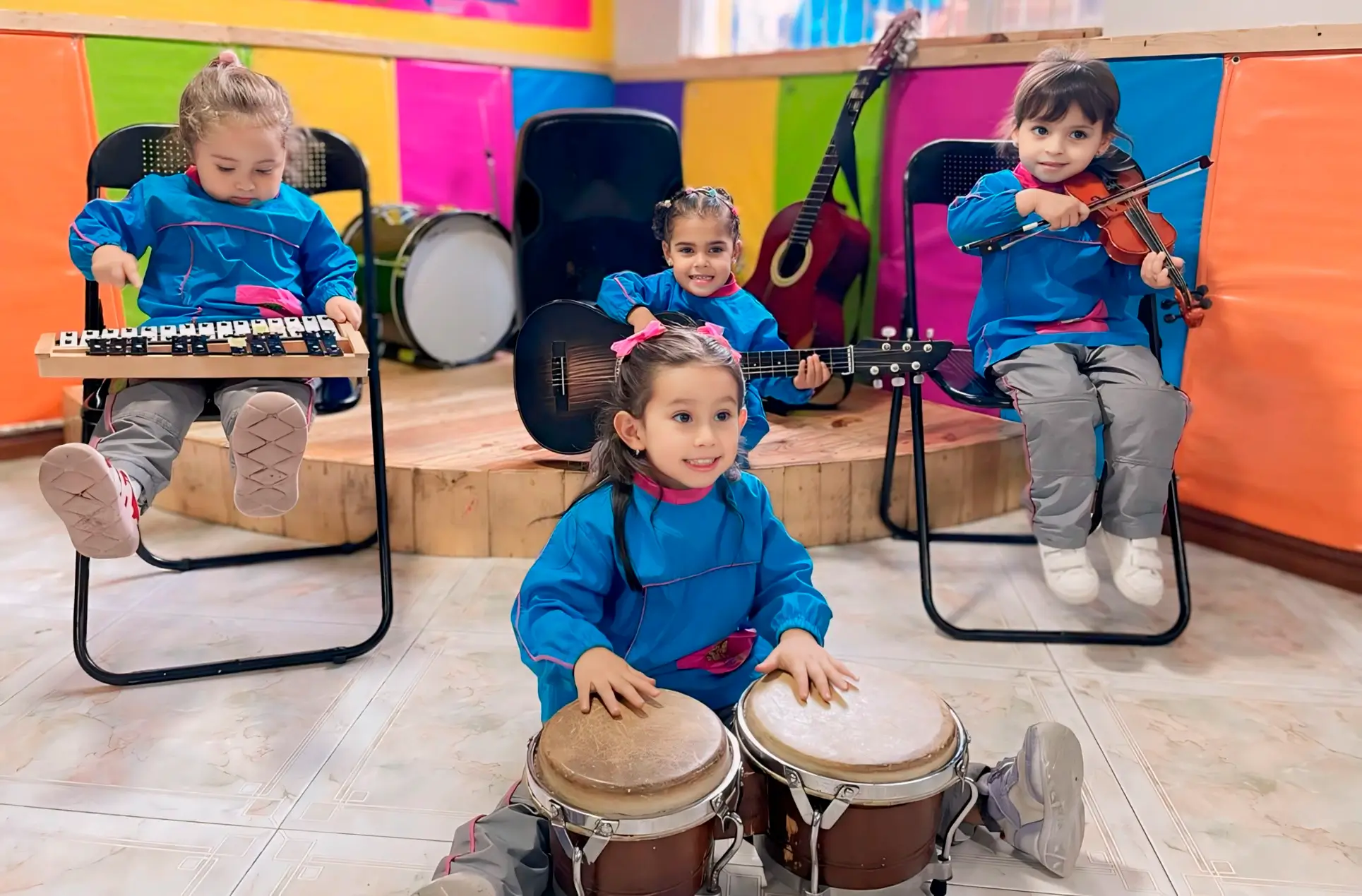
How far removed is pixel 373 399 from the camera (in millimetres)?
2107

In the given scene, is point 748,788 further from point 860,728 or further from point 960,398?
point 960,398

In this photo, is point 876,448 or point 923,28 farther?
point 923,28

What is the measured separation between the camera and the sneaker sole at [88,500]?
1573 mm

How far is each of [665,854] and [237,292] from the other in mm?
1473

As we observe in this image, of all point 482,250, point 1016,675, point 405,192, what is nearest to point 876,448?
point 1016,675

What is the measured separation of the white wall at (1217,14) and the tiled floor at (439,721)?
130 cm

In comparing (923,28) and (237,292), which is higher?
(923,28)

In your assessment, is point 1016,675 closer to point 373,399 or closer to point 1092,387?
point 1092,387

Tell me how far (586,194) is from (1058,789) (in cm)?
232

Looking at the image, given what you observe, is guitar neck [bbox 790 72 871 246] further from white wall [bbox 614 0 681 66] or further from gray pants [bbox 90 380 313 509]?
gray pants [bbox 90 380 313 509]

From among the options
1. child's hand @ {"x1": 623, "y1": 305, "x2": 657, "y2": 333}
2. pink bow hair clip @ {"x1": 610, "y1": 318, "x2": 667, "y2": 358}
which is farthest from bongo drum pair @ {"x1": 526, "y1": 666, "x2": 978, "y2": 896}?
child's hand @ {"x1": 623, "y1": 305, "x2": 657, "y2": 333}

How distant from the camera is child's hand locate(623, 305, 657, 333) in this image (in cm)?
235

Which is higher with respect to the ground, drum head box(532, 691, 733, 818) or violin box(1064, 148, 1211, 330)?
violin box(1064, 148, 1211, 330)

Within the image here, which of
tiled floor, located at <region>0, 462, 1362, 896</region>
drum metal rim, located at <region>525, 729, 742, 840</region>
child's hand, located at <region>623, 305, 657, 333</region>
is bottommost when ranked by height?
tiled floor, located at <region>0, 462, 1362, 896</region>
